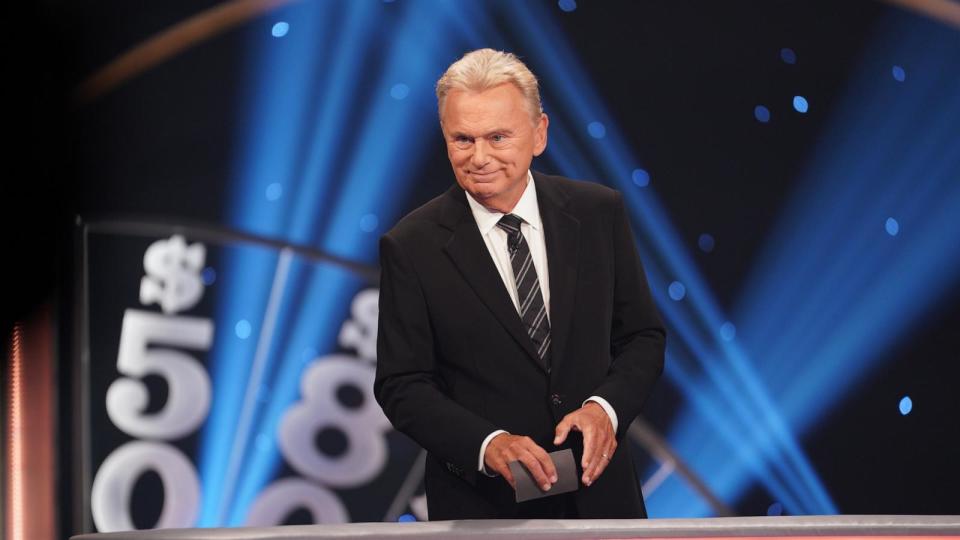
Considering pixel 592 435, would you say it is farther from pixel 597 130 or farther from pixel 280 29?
pixel 280 29

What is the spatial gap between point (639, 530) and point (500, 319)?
1.81ft

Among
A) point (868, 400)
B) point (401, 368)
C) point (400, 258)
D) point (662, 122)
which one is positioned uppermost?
→ point (662, 122)

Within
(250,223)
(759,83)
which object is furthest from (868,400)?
(250,223)

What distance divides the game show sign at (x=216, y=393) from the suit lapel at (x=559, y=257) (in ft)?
7.14

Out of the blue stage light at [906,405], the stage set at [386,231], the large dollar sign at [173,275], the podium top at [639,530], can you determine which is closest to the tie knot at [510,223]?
the podium top at [639,530]

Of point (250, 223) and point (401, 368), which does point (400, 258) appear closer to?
point (401, 368)

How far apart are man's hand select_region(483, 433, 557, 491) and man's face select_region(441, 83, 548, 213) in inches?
17.0

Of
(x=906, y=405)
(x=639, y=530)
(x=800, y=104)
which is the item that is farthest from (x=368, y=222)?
(x=639, y=530)

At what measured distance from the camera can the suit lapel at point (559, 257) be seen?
208cm

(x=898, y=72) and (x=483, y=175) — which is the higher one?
(x=898, y=72)

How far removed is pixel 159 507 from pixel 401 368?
2441 millimetres

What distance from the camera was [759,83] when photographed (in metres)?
4.39

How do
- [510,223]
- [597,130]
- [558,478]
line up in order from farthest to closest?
[597,130], [510,223], [558,478]

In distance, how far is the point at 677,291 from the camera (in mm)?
4355
